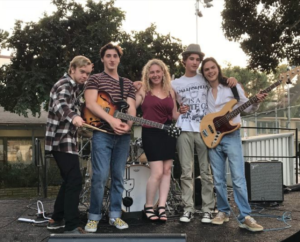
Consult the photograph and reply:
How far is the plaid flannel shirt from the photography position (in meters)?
3.54

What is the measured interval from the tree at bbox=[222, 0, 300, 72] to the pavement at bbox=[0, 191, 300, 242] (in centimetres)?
868

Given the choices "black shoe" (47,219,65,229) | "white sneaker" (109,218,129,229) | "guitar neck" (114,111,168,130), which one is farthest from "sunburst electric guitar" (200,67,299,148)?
"black shoe" (47,219,65,229)

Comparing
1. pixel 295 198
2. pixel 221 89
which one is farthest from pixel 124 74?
pixel 221 89

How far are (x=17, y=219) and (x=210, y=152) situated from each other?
249 cm

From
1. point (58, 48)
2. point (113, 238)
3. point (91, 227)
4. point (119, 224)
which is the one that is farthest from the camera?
point (58, 48)

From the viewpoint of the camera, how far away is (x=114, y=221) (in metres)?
3.89

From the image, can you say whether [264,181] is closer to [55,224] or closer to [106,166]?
[106,166]

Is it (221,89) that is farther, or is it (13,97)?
(13,97)

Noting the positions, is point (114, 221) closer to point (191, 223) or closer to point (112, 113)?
point (191, 223)

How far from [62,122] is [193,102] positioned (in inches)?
56.9

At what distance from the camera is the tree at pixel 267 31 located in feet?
41.8

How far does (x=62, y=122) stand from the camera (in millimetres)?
3609

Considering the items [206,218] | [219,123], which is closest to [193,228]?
[206,218]

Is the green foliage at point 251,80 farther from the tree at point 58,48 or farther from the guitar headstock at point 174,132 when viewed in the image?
the guitar headstock at point 174,132
